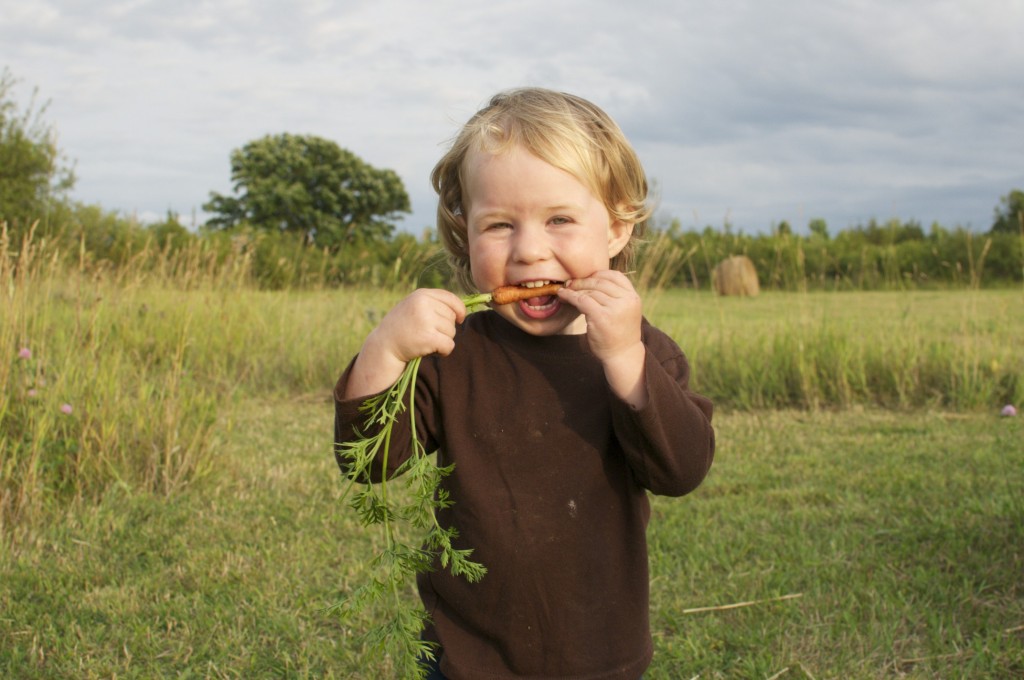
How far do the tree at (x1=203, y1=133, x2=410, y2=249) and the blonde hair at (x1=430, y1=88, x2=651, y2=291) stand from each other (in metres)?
38.9

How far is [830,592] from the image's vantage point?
330 cm

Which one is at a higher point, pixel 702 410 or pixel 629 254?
pixel 629 254

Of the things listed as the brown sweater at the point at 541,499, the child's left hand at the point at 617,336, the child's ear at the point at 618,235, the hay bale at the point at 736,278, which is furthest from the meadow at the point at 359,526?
the hay bale at the point at 736,278

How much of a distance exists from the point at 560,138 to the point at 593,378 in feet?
1.49

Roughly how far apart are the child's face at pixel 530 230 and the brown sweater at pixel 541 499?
8cm

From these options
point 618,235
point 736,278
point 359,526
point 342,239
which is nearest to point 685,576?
point 359,526

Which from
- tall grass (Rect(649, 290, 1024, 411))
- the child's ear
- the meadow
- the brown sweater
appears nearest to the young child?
the brown sweater

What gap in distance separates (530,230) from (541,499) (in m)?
0.49

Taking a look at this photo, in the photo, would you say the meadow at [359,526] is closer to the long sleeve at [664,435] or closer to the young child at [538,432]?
the young child at [538,432]

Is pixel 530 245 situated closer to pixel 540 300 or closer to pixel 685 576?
pixel 540 300

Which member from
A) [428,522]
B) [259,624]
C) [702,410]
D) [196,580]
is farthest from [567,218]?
[196,580]

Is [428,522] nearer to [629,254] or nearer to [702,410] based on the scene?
[702,410]

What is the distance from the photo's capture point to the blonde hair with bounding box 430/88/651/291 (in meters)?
1.74

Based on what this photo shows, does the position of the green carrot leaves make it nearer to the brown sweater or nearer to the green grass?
the brown sweater
